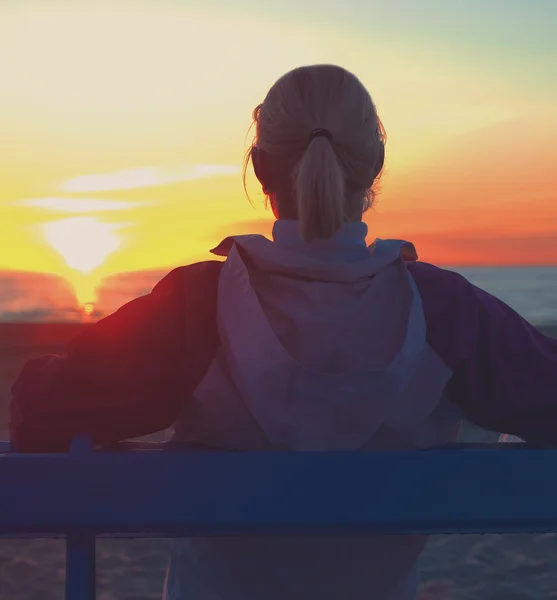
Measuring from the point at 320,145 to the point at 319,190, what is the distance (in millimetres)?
69

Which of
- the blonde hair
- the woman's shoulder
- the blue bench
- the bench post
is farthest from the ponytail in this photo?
the bench post

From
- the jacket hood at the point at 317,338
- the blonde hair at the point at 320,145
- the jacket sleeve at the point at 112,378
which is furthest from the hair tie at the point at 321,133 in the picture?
the jacket sleeve at the point at 112,378

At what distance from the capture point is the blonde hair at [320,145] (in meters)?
1.30

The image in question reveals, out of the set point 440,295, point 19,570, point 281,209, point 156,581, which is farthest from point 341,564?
point 19,570

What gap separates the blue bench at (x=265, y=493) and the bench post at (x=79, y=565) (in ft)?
0.08

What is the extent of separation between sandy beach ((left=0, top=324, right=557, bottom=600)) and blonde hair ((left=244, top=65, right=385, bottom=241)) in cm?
213

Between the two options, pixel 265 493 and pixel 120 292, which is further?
pixel 120 292

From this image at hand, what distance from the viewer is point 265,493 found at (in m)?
0.99

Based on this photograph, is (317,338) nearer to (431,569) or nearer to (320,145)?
(320,145)

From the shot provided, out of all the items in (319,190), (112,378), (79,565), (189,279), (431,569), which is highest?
(319,190)

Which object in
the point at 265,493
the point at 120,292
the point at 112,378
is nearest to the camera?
the point at 265,493

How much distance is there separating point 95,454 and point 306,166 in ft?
1.78

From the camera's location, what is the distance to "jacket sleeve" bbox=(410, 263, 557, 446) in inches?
51.4

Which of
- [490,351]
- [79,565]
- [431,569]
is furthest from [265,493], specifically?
[431,569]
